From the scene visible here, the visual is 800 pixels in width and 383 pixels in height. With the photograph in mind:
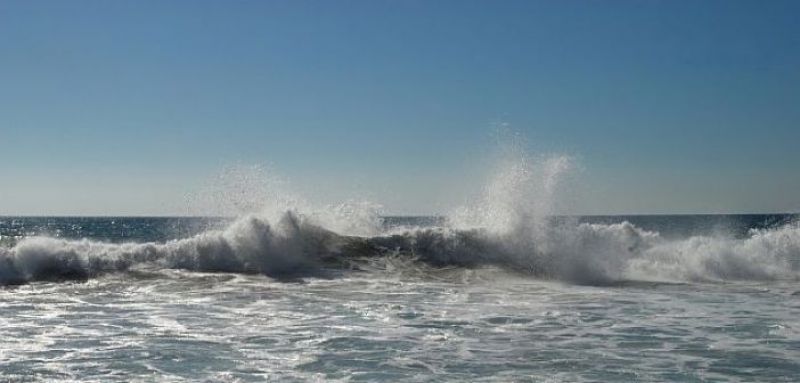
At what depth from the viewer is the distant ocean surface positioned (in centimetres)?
912

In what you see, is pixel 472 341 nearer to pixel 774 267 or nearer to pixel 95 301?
pixel 95 301

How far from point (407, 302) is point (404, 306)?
23.2 inches

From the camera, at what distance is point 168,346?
33.5ft

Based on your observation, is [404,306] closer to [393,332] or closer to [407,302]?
[407,302]

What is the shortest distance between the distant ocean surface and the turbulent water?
50 millimetres

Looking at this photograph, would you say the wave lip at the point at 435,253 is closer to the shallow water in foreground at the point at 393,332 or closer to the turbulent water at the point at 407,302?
the turbulent water at the point at 407,302

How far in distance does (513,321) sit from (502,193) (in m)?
12.7

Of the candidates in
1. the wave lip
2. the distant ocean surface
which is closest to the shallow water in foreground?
the distant ocean surface

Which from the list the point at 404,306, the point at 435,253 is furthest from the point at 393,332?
the point at 435,253

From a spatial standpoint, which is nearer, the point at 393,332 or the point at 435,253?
the point at 393,332

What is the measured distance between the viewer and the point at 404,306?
14.1m

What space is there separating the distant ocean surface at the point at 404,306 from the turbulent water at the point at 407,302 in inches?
2.0

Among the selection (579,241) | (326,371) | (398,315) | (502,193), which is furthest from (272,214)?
(326,371)

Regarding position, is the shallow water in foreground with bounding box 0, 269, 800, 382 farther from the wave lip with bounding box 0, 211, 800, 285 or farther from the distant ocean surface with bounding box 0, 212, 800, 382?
the wave lip with bounding box 0, 211, 800, 285
